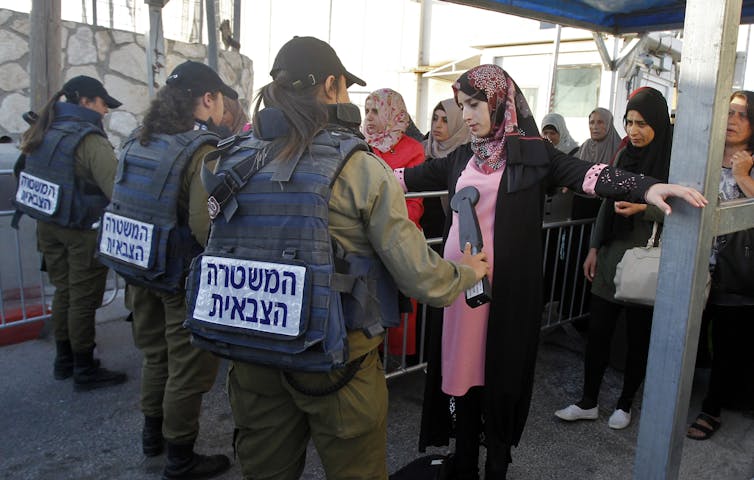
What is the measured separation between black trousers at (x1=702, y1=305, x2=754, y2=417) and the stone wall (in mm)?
7200

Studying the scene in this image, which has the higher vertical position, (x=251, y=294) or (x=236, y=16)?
(x=236, y=16)

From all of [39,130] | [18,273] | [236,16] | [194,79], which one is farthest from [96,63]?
[194,79]

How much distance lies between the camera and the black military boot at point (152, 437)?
2699 millimetres

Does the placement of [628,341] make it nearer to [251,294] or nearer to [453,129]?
[453,129]

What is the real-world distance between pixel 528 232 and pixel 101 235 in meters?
1.86

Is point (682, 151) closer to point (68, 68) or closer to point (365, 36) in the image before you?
point (68, 68)

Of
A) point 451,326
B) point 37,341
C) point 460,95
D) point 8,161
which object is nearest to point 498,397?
point 451,326

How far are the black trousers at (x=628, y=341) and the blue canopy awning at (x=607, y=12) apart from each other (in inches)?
85.8

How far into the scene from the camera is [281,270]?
1536 millimetres

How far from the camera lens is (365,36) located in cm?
1759

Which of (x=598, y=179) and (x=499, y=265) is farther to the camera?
(x=499, y=265)

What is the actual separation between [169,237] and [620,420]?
2.48 meters

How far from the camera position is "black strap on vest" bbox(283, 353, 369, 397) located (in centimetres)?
163

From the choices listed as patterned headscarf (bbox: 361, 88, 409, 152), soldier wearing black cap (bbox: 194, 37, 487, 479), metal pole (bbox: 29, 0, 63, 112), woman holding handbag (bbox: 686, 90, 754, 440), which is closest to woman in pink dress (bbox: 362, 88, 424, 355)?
patterned headscarf (bbox: 361, 88, 409, 152)
